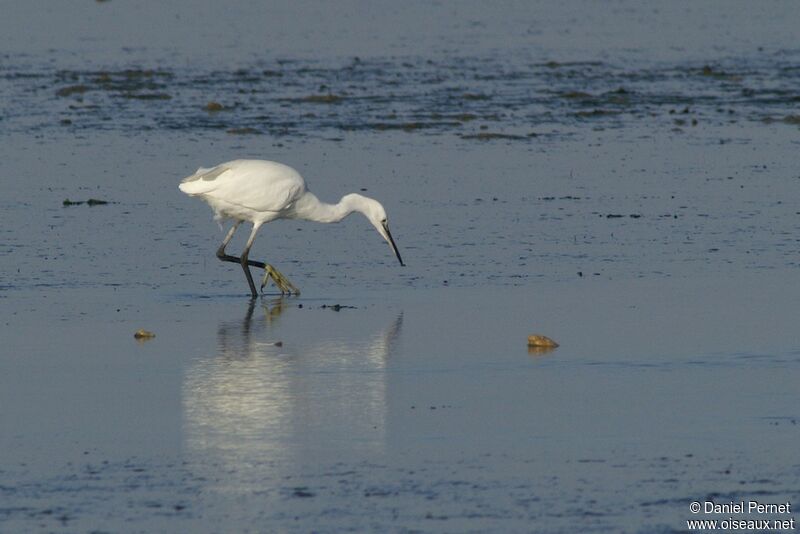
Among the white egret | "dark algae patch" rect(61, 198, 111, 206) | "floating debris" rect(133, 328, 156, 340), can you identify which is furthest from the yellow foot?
"dark algae patch" rect(61, 198, 111, 206)

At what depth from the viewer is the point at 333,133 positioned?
21.6 meters

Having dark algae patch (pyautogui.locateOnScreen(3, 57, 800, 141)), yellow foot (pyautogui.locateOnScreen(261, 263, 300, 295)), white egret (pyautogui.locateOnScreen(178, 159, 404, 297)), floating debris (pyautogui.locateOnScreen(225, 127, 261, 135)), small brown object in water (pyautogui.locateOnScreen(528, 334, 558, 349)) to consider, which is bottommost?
dark algae patch (pyautogui.locateOnScreen(3, 57, 800, 141))

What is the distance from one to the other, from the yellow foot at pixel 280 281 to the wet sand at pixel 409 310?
8.4 inches

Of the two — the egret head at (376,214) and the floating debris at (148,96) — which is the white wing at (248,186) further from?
the floating debris at (148,96)

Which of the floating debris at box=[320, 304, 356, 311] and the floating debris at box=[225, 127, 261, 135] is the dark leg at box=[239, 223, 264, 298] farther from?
the floating debris at box=[225, 127, 261, 135]

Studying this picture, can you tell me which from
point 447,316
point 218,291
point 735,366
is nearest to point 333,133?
point 218,291

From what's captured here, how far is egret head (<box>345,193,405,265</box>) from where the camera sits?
13834 mm

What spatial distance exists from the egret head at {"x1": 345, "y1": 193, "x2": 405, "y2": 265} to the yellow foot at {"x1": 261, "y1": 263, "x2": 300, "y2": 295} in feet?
3.28

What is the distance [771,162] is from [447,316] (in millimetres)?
8130

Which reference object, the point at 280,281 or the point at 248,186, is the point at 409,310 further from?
the point at 248,186

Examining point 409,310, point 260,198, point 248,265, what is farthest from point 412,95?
point 409,310

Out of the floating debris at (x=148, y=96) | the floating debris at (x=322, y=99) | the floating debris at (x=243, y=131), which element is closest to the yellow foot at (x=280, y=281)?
the floating debris at (x=243, y=131)

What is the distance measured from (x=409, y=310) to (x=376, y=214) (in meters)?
2.15

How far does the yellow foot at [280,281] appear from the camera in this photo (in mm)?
12961
